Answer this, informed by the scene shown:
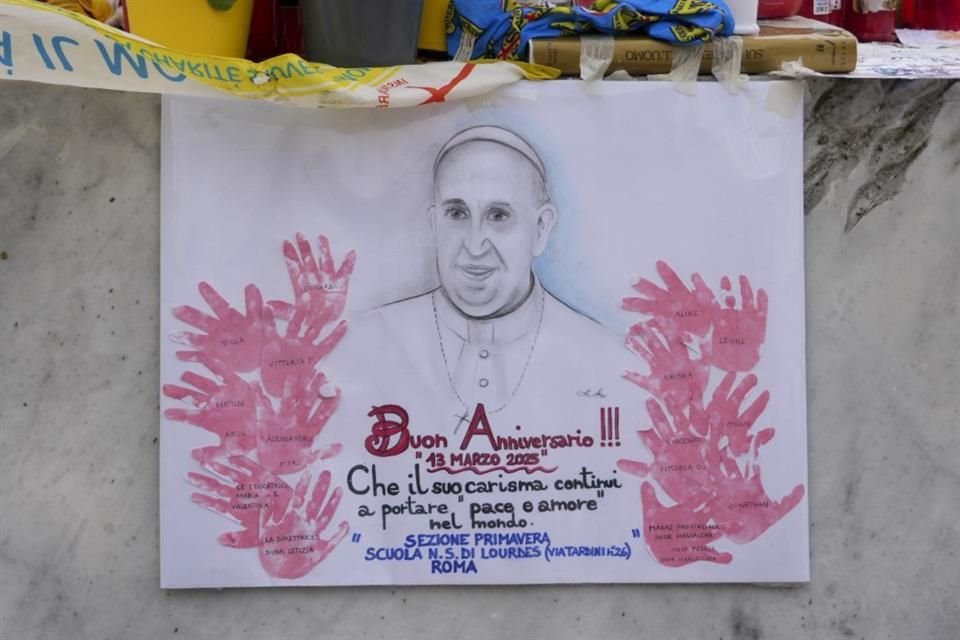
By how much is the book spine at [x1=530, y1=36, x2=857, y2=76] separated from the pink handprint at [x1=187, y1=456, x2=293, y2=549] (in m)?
0.95

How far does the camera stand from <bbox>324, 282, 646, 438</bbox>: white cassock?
2.31 metres

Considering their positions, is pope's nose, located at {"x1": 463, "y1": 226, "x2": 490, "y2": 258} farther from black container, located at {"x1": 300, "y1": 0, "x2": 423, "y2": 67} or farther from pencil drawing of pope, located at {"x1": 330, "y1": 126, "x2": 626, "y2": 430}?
black container, located at {"x1": 300, "y1": 0, "x2": 423, "y2": 67}

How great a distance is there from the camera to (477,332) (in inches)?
91.4

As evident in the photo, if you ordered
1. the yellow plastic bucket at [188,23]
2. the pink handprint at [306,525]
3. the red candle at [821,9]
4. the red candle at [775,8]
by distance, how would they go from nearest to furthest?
the yellow plastic bucket at [188,23] → the pink handprint at [306,525] → the red candle at [775,8] → the red candle at [821,9]

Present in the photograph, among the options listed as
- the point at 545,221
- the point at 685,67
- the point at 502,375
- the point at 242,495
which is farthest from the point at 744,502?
the point at 242,495

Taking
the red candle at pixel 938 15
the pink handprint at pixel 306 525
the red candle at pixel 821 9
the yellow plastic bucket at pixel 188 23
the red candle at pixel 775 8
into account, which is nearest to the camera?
the yellow plastic bucket at pixel 188 23

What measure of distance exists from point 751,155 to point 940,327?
52 cm

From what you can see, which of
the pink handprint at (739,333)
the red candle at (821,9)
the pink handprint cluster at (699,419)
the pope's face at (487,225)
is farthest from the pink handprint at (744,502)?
the red candle at (821,9)

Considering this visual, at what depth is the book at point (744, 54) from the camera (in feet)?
7.46

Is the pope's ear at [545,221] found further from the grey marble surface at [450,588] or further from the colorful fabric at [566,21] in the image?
the grey marble surface at [450,588]

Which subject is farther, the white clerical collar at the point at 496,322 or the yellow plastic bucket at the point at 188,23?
the white clerical collar at the point at 496,322

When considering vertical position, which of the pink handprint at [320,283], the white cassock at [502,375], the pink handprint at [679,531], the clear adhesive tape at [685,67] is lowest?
the pink handprint at [679,531]

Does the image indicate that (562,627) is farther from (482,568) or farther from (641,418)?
(641,418)

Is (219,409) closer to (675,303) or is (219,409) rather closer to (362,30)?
(362,30)
